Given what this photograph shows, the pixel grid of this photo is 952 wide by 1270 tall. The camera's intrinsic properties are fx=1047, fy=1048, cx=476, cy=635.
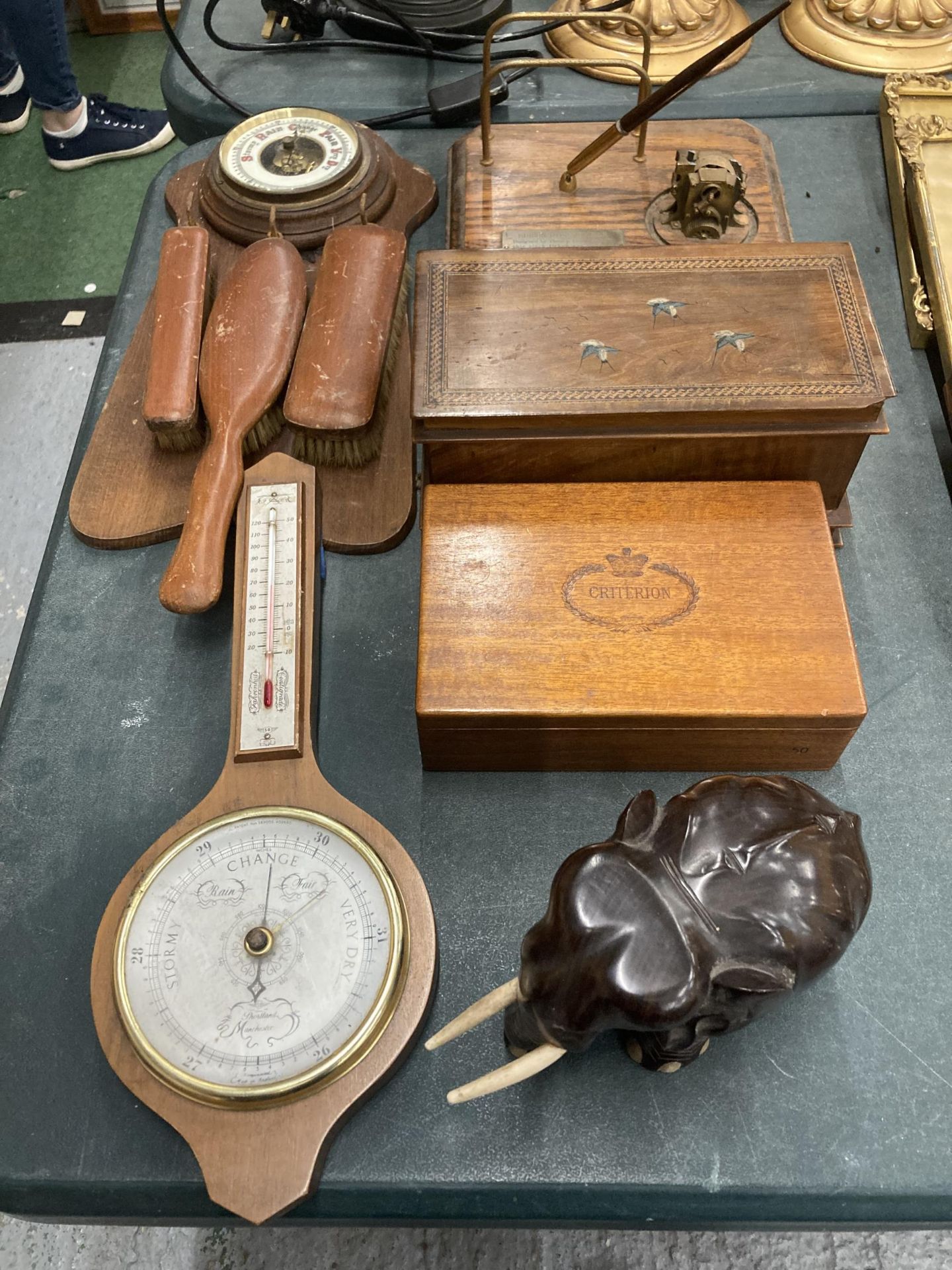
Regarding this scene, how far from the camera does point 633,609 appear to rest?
106 cm

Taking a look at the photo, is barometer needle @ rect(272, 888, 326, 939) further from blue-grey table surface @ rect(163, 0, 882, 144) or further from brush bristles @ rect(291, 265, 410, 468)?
blue-grey table surface @ rect(163, 0, 882, 144)

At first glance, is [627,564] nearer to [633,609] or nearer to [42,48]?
[633,609]

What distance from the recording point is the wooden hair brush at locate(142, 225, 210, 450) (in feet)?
4.09

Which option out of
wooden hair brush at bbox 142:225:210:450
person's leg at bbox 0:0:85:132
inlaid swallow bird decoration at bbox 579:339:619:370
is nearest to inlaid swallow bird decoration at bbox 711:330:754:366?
inlaid swallow bird decoration at bbox 579:339:619:370

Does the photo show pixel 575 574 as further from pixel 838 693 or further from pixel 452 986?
pixel 452 986

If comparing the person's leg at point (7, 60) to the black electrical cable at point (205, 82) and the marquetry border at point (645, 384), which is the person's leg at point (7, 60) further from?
the marquetry border at point (645, 384)

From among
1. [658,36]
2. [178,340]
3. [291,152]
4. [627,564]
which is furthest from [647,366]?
[658,36]

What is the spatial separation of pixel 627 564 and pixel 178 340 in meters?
0.64

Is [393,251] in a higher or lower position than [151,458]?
higher

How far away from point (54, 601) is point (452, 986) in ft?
2.23

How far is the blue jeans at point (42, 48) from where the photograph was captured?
2232 millimetres

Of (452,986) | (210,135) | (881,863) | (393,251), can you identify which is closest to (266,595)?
(452,986)

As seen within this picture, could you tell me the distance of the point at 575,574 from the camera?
108 cm

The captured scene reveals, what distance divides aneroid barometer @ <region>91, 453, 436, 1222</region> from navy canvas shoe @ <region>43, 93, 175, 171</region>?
78.5 inches
